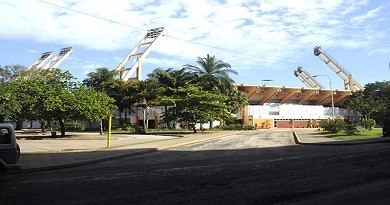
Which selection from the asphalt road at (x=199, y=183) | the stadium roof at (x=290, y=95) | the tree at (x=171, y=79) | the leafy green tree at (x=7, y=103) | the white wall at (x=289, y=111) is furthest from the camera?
the stadium roof at (x=290, y=95)

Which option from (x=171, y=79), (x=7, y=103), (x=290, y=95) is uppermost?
(x=171, y=79)

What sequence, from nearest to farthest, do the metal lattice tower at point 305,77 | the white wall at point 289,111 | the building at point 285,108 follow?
the building at point 285,108, the white wall at point 289,111, the metal lattice tower at point 305,77

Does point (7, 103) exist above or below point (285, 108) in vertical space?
below

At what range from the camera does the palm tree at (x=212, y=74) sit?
60688mm

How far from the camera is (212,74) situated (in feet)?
201

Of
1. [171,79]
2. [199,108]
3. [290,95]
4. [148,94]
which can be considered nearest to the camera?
[199,108]

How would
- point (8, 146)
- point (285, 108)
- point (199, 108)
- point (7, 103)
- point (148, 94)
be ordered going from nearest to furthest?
point (8, 146)
point (7, 103)
point (199, 108)
point (148, 94)
point (285, 108)

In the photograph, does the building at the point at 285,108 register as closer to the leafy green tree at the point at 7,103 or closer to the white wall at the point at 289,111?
the white wall at the point at 289,111

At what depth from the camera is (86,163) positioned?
54.9ft

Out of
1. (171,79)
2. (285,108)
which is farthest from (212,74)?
(285,108)

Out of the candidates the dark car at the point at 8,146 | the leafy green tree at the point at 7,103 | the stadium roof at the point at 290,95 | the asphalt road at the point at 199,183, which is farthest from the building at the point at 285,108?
the dark car at the point at 8,146

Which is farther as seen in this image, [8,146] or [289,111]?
[289,111]

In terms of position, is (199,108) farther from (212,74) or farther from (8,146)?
(8,146)

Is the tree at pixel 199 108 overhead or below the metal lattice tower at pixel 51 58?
below
